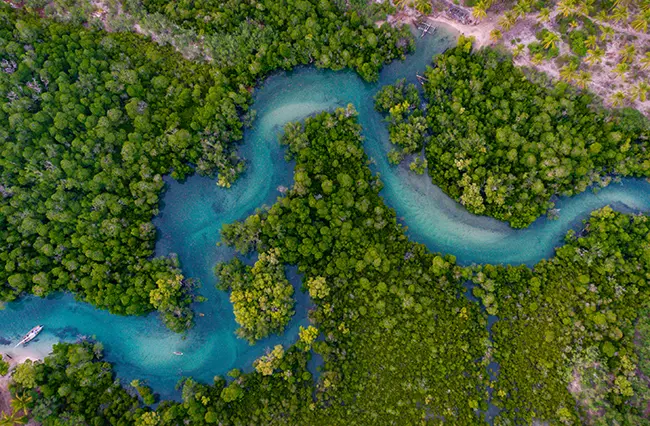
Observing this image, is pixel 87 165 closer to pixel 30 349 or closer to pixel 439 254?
pixel 30 349

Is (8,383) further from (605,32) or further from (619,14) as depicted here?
(619,14)

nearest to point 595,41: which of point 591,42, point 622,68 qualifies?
point 591,42

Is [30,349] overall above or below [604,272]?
above

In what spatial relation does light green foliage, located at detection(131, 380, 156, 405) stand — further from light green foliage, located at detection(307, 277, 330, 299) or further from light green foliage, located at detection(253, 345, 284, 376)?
light green foliage, located at detection(307, 277, 330, 299)

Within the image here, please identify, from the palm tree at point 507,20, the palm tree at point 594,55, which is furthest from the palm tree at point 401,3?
the palm tree at point 594,55

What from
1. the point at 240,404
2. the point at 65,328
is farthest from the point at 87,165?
the point at 240,404

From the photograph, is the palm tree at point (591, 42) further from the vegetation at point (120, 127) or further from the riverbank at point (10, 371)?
the riverbank at point (10, 371)
